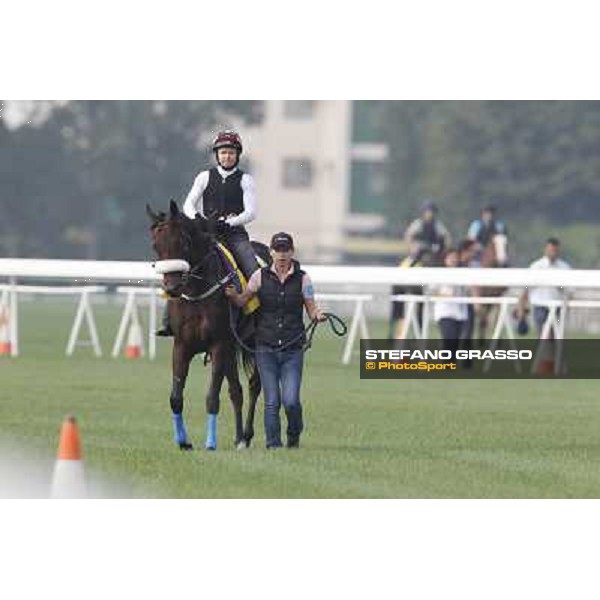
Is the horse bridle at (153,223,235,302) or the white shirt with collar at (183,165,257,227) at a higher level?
the white shirt with collar at (183,165,257,227)

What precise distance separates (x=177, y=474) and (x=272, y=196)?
9734cm

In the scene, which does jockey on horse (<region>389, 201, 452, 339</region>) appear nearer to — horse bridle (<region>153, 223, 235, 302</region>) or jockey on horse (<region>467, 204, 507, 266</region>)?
jockey on horse (<region>467, 204, 507, 266</region>)

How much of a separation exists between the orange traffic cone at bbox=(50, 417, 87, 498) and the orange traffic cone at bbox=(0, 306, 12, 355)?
59.4 ft

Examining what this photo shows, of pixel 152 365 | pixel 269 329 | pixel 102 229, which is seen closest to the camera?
pixel 269 329

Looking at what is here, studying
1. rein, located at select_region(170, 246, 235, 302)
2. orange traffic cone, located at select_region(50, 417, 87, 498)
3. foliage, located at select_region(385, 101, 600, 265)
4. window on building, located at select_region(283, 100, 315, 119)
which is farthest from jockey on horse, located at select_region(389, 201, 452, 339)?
window on building, located at select_region(283, 100, 315, 119)

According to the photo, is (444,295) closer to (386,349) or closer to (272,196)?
(386,349)

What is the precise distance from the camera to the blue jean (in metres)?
18.0

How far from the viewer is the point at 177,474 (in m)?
16.0

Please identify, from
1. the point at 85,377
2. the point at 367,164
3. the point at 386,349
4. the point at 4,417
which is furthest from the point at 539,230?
the point at 4,417

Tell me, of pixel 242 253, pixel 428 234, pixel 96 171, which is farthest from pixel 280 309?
pixel 96 171

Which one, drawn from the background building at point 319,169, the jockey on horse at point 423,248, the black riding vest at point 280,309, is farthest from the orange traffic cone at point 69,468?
the background building at point 319,169

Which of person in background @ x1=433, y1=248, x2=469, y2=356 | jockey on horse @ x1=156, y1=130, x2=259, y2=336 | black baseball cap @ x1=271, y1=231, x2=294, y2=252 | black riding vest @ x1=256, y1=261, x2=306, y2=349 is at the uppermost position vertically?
jockey on horse @ x1=156, y1=130, x2=259, y2=336

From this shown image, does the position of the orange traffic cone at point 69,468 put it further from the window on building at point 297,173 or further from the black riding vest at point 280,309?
the window on building at point 297,173

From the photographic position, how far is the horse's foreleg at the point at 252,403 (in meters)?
18.1
